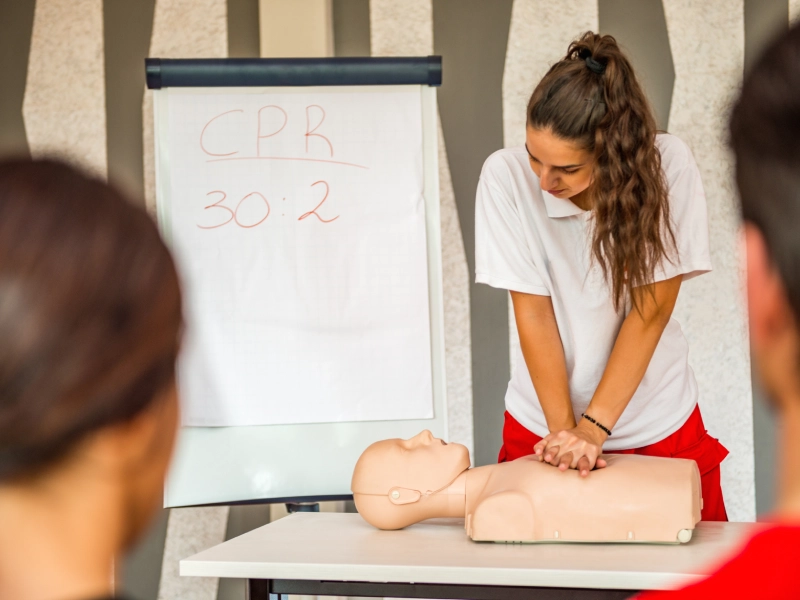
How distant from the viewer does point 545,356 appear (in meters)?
1.73

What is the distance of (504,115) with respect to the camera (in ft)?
8.41

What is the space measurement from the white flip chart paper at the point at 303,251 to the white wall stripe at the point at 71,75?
0.68 meters

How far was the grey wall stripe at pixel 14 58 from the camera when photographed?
8.82ft

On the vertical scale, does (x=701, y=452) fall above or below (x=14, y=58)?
below

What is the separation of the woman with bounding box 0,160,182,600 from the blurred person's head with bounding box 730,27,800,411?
12.4 inches

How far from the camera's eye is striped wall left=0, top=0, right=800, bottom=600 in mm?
2531

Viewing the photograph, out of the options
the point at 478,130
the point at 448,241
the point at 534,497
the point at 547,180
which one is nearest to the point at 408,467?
the point at 534,497

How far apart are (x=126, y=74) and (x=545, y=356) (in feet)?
5.63

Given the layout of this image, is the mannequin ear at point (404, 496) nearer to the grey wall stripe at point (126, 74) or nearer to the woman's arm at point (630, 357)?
the woman's arm at point (630, 357)

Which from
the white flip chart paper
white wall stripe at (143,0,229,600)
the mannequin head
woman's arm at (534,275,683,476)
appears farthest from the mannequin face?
white wall stripe at (143,0,229,600)

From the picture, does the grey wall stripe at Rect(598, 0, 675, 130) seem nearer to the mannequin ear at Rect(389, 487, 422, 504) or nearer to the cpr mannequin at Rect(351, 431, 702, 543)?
the cpr mannequin at Rect(351, 431, 702, 543)

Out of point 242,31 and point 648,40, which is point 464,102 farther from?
point 242,31

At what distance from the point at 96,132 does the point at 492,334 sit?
1.42 meters

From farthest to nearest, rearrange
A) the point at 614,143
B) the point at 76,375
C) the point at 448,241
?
1. the point at 448,241
2. the point at 614,143
3. the point at 76,375
